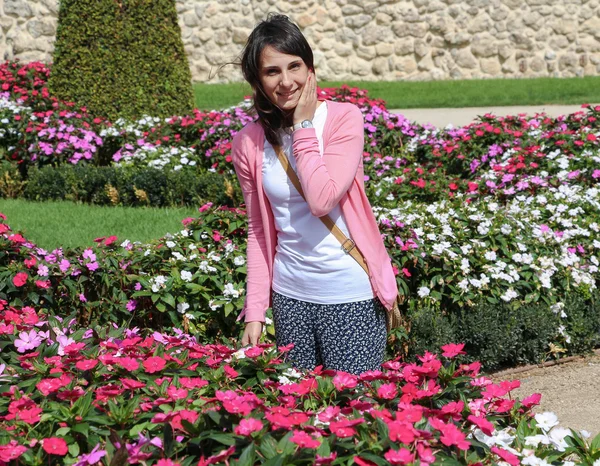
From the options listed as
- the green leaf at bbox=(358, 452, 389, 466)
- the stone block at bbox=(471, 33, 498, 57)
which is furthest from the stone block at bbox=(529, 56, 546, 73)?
the green leaf at bbox=(358, 452, 389, 466)

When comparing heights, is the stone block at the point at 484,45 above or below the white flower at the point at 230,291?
above

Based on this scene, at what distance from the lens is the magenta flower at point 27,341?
2.62m

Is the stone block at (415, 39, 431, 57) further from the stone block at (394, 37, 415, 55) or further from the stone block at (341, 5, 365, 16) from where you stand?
the stone block at (341, 5, 365, 16)

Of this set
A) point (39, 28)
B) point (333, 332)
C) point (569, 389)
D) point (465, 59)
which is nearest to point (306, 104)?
point (333, 332)

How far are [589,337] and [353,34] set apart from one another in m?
12.1

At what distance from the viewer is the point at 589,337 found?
178 inches

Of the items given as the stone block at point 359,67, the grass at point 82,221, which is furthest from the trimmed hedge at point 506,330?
the stone block at point 359,67

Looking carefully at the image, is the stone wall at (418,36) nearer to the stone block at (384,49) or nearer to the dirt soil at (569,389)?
the stone block at (384,49)

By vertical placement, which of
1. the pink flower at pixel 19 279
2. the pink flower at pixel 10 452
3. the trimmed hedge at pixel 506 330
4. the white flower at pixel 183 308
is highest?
the pink flower at pixel 10 452

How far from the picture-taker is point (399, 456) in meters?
1.70

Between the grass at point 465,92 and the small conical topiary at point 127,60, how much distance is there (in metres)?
2.66

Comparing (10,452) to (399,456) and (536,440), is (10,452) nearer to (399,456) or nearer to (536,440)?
(399,456)

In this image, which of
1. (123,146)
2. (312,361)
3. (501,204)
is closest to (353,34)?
(123,146)

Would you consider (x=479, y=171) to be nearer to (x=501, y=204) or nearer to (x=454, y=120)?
(x=501, y=204)
